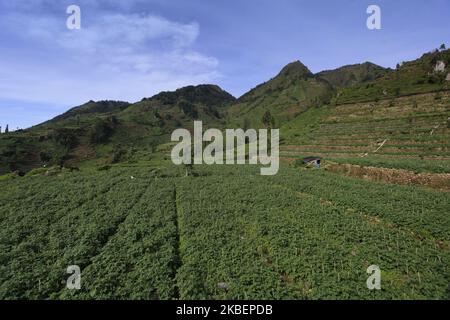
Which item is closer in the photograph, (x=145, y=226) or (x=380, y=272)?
(x=380, y=272)

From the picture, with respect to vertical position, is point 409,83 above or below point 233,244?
above

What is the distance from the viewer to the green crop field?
13258mm

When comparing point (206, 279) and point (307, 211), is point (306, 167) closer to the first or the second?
point (307, 211)

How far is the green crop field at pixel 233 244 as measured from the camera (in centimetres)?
1326

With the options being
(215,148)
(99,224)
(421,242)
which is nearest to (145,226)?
(99,224)

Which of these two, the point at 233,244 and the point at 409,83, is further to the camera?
the point at 409,83

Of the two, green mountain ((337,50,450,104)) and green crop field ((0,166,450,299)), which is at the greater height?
green mountain ((337,50,450,104))

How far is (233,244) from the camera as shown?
18062 millimetres

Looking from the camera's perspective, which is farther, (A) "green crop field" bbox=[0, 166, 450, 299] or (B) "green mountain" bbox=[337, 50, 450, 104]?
(B) "green mountain" bbox=[337, 50, 450, 104]

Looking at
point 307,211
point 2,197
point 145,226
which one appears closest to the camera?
point 145,226

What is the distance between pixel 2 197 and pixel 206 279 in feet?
112

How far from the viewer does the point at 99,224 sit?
22.9 metres

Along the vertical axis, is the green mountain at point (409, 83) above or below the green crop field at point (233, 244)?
above

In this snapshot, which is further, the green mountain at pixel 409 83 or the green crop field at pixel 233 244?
the green mountain at pixel 409 83
